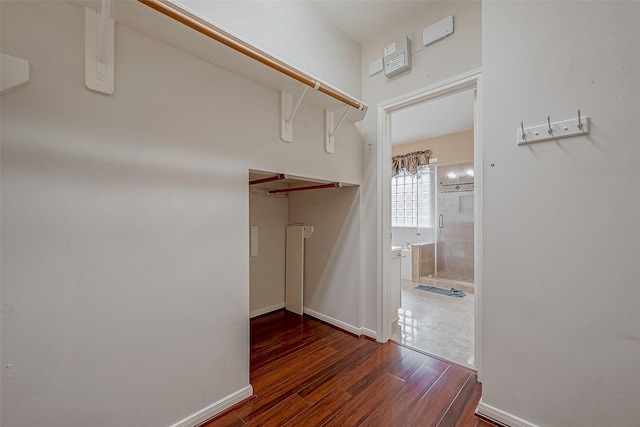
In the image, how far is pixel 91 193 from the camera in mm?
1127

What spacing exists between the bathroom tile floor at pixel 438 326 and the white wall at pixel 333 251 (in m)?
0.60

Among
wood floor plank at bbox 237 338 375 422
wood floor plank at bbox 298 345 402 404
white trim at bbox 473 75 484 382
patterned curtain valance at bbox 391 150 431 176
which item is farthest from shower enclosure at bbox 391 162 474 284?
wood floor plank at bbox 237 338 375 422

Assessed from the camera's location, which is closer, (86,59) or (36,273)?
(36,273)

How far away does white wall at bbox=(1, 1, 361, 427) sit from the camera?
38.9 inches

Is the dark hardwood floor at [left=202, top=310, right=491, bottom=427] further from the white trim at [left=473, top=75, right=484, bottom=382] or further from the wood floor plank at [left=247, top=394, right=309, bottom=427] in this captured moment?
the white trim at [left=473, top=75, right=484, bottom=382]

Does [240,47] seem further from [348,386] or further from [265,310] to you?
[265,310]

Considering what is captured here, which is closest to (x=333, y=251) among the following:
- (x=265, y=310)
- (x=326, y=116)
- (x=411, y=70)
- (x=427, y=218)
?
(x=265, y=310)

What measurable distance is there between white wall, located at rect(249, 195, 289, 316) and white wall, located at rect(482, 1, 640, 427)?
7.30ft

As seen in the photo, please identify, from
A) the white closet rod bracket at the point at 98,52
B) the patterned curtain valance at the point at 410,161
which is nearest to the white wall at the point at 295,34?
the white closet rod bracket at the point at 98,52

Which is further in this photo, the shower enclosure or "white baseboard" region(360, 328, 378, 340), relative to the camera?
the shower enclosure

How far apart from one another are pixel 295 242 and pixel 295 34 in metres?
2.05


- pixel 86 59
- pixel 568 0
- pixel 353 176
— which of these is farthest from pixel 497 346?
pixel 86 59

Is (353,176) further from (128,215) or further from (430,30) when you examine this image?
(128,215)

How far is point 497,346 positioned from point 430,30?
232cm
